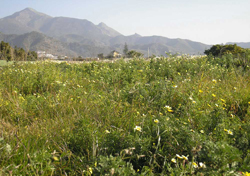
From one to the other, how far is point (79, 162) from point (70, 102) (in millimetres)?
1655

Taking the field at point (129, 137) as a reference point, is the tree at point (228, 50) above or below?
above

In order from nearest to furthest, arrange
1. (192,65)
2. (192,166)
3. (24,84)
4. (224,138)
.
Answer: (192,166), (224,138), (24,84), (192,65)

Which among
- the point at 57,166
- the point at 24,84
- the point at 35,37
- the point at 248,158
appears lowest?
the point at 57,166

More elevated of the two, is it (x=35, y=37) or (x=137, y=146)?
(x=35, y=37)

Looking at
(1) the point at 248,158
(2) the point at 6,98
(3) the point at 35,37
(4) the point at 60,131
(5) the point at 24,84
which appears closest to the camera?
(1) the point at 248,158

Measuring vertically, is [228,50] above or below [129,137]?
above

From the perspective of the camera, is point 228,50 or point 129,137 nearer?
point 129,137

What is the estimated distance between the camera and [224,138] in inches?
84.0

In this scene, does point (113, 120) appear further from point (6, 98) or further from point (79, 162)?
point (6, 98)

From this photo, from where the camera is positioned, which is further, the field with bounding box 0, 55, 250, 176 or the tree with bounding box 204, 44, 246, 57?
the tree with bounding box 204, 44, 246, 57

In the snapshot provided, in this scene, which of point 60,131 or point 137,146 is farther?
point 60,131

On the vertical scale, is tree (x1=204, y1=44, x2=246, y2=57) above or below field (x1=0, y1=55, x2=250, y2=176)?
above

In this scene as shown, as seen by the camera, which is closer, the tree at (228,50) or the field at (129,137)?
the field at (129,137)

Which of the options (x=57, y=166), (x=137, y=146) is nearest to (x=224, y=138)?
(x=137, y=146)
